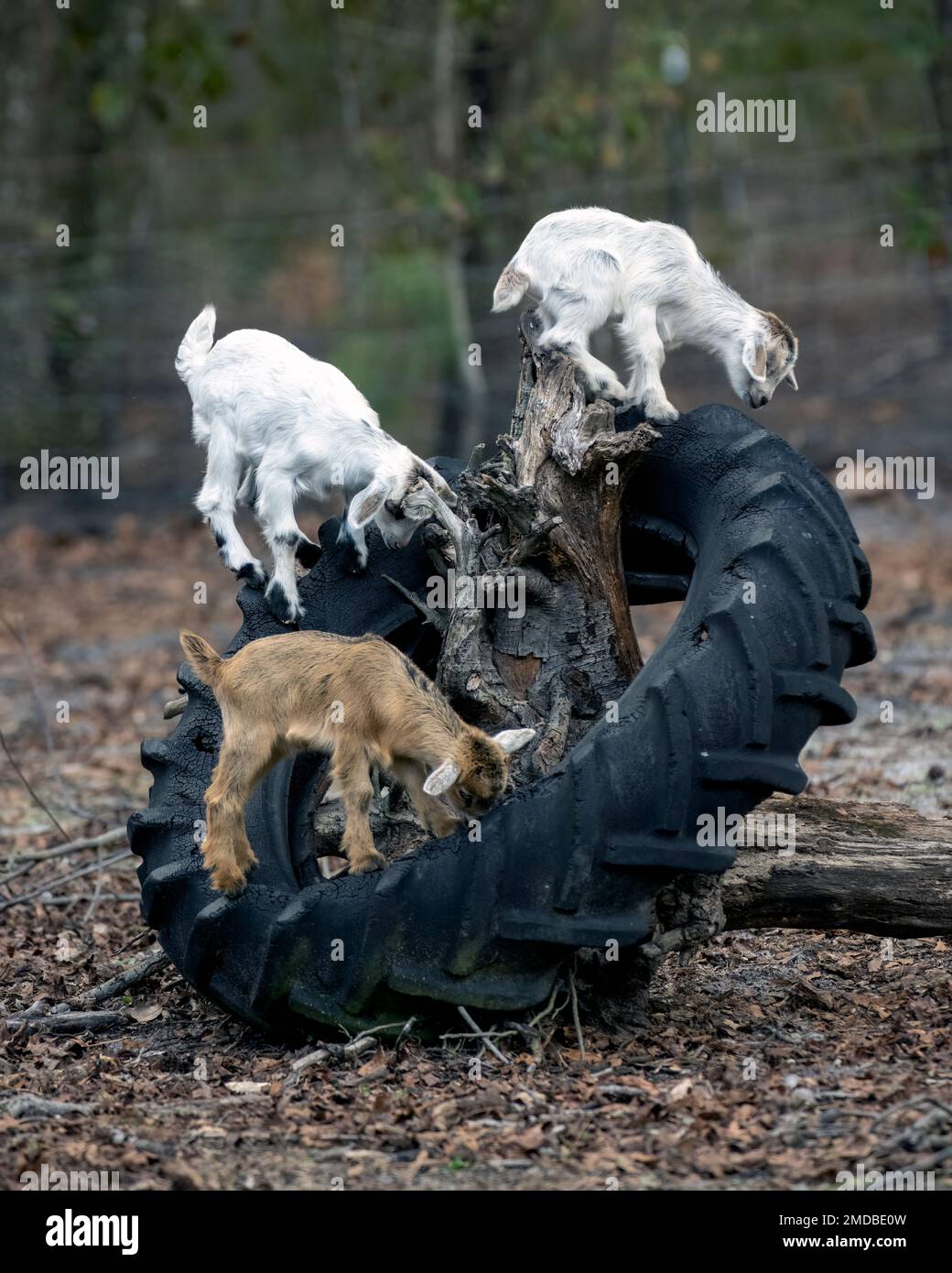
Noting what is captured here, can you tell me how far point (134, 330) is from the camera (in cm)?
2214

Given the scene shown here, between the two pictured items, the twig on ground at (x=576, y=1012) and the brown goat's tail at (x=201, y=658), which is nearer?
the twig on ground at (x=576, y=1012)

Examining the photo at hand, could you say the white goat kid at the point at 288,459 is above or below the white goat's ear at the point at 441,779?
above

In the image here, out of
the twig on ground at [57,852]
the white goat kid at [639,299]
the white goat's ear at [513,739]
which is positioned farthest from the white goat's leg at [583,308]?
the twig on ground at [57,852]

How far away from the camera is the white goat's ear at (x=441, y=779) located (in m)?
5.06

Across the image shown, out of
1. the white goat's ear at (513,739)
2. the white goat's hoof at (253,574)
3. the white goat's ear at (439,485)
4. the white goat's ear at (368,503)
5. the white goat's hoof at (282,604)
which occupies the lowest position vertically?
the white goat's ear at (513,739)

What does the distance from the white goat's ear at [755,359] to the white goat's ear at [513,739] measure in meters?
2.05

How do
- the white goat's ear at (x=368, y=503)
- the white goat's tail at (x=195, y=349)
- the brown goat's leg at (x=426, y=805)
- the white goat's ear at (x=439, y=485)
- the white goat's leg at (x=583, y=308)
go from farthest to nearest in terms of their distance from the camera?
the white goat's leg at (x=583, y=308) < the white goat's tail at (x=195, y=349) < the white goat's ear at (x=439, y=485) < the white goat's ear at (x=368, y=503) < the brown goat's leg at (x=426, y=805)

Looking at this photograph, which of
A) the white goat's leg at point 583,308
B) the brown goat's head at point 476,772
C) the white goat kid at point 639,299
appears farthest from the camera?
the white goat kid at point 639,299

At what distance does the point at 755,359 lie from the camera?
21.3ft

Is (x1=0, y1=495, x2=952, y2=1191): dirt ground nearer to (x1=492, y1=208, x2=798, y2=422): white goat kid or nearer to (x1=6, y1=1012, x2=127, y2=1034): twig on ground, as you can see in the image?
(x1=6, y1=1012, x2=127, y2=1034): twig on ground

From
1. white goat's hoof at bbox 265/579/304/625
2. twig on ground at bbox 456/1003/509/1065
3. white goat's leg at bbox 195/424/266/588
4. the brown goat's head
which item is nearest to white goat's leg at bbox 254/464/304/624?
white goat's hoof at bbox 265/579/304/625

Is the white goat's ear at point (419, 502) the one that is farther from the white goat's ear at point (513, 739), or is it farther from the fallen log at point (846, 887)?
the fallen log at point (846, 887)

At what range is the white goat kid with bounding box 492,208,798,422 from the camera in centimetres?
642
